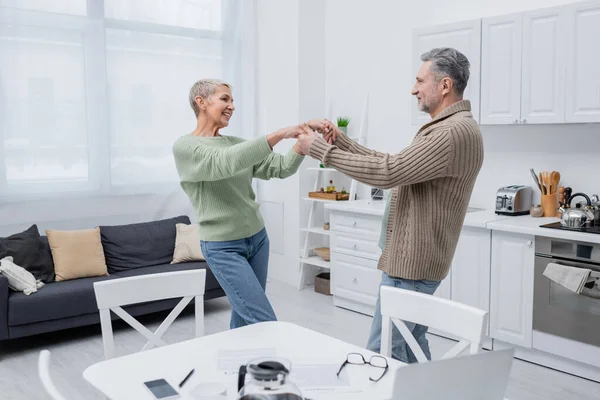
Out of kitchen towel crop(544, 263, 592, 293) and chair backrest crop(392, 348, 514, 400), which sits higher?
chair backrest crop(392, 348, 514, 400)

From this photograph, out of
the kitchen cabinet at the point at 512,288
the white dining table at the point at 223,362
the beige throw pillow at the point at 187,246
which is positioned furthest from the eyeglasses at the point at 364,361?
the beige throw pillow at the point at 187,246

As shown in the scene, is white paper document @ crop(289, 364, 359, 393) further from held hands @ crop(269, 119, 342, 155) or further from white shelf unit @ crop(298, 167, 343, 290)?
white shelf unit @ crop(298, 167, 343, 290)

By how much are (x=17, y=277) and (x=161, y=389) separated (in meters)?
2.87

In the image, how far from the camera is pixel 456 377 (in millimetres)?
1362

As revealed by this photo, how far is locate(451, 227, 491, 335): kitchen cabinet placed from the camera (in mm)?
4039

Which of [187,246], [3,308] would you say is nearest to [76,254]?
[3,308]

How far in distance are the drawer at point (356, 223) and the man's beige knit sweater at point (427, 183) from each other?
225 cm

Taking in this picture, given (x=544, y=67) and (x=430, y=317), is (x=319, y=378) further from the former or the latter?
(x=544, y=67)

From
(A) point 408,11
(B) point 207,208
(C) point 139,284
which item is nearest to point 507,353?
(C) point 139,284

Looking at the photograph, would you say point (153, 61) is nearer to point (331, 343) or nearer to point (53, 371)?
point (53, 371)

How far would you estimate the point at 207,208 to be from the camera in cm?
280

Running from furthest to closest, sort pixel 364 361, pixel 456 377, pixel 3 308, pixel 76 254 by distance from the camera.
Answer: pixel 76 254 < pixel 3 308 < pixel 364 361 < pixel 456 377

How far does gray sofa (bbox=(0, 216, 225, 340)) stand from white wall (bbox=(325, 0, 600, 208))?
1.89 meters

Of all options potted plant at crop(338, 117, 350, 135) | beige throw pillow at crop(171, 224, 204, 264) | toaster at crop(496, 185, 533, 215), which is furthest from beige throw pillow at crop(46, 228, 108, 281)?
toaster at crop(496, 185, 533, 215)
